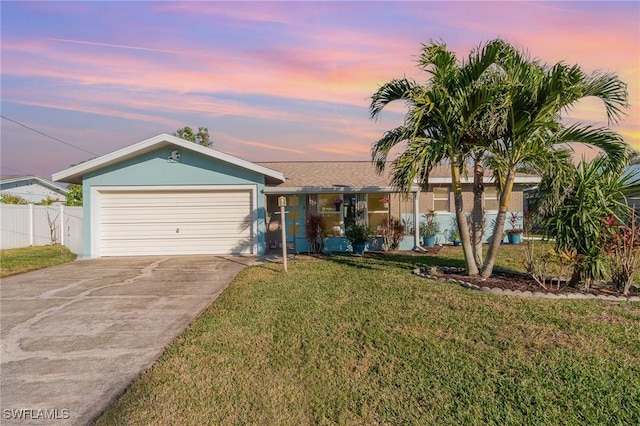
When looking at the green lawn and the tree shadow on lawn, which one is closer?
the green lawn

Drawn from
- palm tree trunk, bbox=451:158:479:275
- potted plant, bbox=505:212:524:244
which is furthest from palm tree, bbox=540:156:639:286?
potted plant, bbox=505:212:524:244

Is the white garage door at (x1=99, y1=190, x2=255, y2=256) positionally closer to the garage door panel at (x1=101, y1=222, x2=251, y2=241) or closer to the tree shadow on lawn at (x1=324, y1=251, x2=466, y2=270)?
the garage door panel at (x1=101, y1=222, x2=251, y2=241)

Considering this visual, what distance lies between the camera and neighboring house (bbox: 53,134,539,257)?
12758 mm

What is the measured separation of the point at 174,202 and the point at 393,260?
784 centimetres

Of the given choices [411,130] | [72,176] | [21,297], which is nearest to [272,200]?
[72,176]

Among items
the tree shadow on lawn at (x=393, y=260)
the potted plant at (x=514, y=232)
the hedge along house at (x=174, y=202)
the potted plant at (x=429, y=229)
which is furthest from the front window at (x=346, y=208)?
the potted plant at (x=514, y=232)

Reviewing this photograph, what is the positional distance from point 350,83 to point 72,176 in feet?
31.9

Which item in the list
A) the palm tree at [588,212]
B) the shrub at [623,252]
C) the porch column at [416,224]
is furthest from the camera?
the porch column at [416,224]

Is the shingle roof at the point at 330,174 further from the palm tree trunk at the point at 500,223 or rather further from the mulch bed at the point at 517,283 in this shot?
the palm tree trunk at the point at 500,223

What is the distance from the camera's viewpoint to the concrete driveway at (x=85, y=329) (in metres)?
3.54

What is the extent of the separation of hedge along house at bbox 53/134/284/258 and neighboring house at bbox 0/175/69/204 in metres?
17.3

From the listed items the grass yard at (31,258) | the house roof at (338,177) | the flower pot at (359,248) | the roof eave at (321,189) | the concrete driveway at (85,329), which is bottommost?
the concrete driveway at (85,329)

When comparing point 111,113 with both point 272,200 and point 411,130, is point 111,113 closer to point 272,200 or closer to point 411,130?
point 272,200

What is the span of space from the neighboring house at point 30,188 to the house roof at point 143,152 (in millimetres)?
17343
